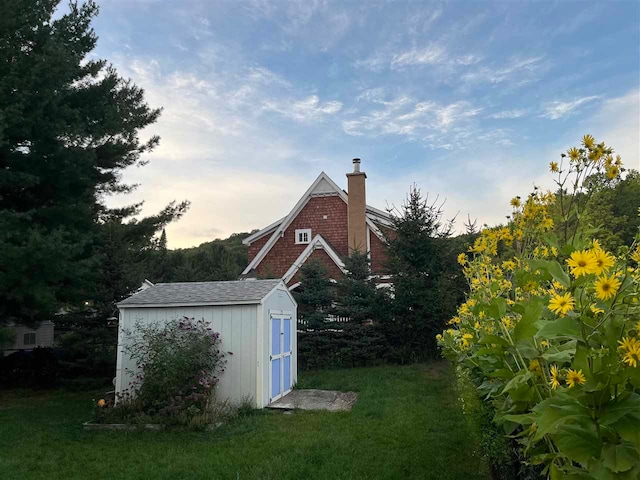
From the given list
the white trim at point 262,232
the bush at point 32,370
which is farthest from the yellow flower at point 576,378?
the white trim at point 262,232

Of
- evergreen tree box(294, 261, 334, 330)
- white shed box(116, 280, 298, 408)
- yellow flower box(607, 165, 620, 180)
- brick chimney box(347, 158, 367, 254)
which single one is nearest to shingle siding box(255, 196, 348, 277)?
brick chimney box(347, 158, 367, 254)

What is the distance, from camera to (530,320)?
5.21ft

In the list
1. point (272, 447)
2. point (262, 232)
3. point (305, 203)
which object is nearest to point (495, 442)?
point (272, 447)

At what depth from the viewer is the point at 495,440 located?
3.40 meters

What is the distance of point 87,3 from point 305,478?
450 inches

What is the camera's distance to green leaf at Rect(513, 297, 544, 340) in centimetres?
158

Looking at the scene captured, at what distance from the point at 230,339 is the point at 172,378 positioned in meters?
1.44

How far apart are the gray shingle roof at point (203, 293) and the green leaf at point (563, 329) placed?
24.9 feet

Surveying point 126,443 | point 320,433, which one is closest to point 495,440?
point 320,433

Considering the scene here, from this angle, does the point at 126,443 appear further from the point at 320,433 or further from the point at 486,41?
the point at 486,41

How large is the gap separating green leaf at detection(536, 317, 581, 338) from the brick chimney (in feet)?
53.0

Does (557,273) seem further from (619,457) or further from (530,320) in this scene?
(619,457)

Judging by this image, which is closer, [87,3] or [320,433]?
[320,433]

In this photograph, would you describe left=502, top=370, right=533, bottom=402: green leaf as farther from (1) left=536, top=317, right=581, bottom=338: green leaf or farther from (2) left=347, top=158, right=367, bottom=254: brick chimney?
(2) left=347, top=158, right=367, bottom=254: brick chimney
